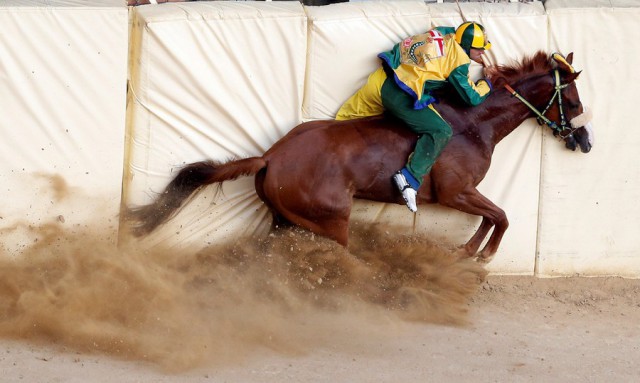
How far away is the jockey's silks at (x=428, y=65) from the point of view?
7029 millimetres

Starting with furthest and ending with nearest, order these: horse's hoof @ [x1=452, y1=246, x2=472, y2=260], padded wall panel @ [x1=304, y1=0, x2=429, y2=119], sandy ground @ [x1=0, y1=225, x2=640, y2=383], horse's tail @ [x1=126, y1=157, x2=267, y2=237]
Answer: horse's hoof @ [x1=452, y1=246, x2=472, y2=260], padded wall panel @ [x1=304, y1=0, x2=429, y2=119], horse's tail @ [x1=126, y1=157, x2=267, y2=237], sandy ground @ [x1=0, y1=225, x2=640, y2=383]

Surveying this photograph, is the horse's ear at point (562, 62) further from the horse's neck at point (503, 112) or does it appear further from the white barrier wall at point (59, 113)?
the white barrier wall at point (59, 113)

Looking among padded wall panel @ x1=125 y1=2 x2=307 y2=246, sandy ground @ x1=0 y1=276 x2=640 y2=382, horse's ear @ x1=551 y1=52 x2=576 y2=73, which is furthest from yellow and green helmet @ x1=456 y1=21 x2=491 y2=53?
sandy ground @ x1=0 y1=276 x2=640 y2=382

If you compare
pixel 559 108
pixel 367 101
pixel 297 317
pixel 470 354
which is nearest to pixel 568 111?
pixel 559 108

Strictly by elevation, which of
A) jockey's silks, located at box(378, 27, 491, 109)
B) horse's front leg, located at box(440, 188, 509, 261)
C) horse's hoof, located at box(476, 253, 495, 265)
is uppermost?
jockey's silks, located at box(378, 27, 491, 109)

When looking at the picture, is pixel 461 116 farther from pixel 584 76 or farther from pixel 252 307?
pixel 252 307

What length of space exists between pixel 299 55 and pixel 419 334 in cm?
235

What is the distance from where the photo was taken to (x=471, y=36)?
23.2ft

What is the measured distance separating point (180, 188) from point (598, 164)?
352cm

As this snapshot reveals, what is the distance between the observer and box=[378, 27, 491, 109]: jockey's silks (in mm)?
7029

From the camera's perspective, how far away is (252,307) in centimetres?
670

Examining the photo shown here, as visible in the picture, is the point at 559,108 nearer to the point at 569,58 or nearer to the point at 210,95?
the point at 569,58

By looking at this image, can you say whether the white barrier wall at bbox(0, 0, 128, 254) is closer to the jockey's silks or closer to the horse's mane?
the jockey's silks

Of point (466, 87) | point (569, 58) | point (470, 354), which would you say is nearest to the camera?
point (470, 354)
